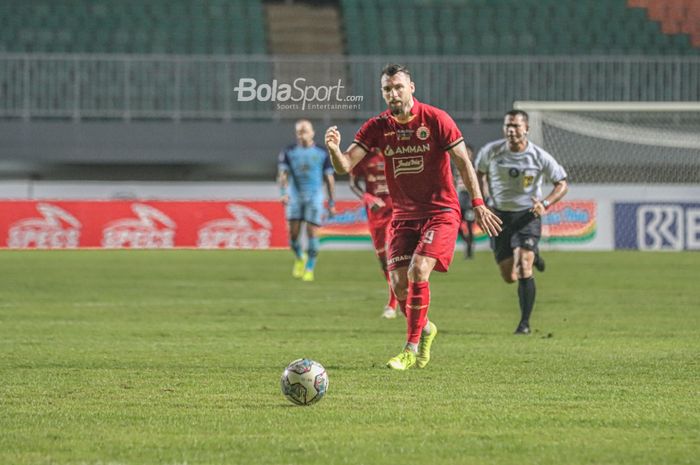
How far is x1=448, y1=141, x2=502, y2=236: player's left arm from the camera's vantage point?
859cm

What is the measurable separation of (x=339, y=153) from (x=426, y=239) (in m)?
0.87

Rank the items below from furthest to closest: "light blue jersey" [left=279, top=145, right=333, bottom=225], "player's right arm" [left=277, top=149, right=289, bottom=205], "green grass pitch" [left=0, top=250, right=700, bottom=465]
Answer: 1. "light blue jersey" [left=279, top=145, right=333, bottom=225]
2. "player's right arm" [left=277, top=149, right=289, bottom=205]
3. "green grass pitch" [left=0, top=250, right=700, bottom=465]

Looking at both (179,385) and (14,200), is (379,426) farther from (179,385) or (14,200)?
(14,200)

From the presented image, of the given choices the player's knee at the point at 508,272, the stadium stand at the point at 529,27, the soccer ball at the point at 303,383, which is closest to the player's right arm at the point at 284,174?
the player's knee at the point at 508,272

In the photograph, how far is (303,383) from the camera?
6.86 meters


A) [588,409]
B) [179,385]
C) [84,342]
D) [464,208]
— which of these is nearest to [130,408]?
[179,385]

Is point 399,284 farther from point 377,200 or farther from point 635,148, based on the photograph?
point 635,148

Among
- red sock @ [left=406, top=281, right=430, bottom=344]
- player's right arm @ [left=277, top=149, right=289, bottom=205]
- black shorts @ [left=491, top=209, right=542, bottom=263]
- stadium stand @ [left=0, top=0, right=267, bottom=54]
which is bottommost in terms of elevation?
red sock @ [left=406, top=281, right=430, bottom=344]

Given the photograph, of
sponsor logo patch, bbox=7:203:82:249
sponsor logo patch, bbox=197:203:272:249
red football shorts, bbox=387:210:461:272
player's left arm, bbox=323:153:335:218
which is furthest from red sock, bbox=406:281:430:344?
sponsor logo patch, bbox=7:203:82:249

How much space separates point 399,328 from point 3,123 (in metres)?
20.2

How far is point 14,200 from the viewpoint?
28.4m

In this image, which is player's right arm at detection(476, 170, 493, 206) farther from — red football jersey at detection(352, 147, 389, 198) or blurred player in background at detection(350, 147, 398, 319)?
red football jersey at detection(352, 147, 389, 198)

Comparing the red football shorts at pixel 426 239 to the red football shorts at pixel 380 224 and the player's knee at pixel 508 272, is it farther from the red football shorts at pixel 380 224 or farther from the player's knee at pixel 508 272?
the red football shorts at pixel 380 224

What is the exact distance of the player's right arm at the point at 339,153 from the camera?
8492 millimetres
